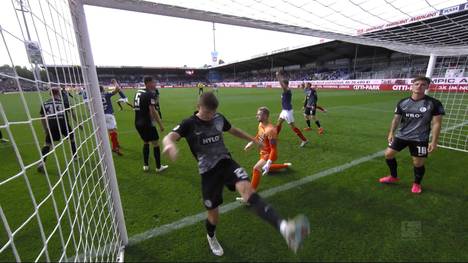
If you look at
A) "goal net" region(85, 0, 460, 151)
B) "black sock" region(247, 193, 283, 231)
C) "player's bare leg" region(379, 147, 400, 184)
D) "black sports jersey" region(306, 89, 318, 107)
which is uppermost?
"goal net" region(85, 0, 460, 151)

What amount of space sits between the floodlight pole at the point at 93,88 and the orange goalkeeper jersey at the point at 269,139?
6.98 feet

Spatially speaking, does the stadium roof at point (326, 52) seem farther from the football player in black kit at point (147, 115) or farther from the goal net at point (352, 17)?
the football player in black kit at point (147, 115)

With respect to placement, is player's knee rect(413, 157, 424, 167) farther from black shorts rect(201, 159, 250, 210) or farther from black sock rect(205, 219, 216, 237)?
black sock rect(205, 219, 216, 237)

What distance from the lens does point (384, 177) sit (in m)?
4.55

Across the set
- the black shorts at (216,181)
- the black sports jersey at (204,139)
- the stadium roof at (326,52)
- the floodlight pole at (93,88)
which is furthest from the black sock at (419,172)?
the stadium roof at (326,52)

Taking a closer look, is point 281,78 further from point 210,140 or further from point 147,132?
point 210,140

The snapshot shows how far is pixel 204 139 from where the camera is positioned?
268cm

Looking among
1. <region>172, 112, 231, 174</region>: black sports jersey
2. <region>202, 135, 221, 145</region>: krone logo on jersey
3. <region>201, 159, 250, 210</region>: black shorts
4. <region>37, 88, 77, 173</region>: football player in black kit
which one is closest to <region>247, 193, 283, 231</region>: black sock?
<region>201, 159, 250, 210</region>: black shorts

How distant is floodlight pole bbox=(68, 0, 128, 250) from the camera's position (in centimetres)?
242

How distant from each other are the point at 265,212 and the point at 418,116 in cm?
333

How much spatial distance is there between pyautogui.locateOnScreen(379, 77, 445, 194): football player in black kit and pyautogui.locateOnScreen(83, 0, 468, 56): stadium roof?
234 centimetres

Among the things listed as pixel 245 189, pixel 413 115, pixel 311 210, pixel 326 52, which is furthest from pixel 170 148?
pixel 326 52

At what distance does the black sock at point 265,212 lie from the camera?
2035 mm

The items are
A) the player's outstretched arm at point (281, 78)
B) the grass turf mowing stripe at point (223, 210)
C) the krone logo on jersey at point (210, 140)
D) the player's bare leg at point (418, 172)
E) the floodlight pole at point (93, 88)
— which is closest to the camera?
the floodlight pole at point (93, 88)
